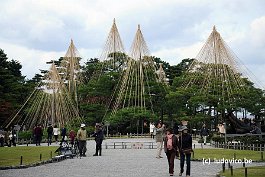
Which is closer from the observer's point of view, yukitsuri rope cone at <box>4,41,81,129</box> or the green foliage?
the green foliage

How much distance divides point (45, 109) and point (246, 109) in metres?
27.9

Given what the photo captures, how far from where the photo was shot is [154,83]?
5134 centimetres

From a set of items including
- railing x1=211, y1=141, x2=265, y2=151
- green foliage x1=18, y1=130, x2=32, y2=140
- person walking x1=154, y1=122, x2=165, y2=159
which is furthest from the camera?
green foliage x1=18, y1=130, x2=32, y2=140

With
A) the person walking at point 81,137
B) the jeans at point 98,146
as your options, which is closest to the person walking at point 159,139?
the jeans at point 98,146

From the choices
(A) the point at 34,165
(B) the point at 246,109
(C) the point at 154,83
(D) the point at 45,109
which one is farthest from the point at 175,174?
(D) the point at 45,109

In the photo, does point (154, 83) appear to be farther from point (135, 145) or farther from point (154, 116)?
point (135, 145)

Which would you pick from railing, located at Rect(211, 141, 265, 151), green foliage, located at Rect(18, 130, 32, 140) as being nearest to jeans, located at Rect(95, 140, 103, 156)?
railing, located at Rect(211, 141, 265, 151)

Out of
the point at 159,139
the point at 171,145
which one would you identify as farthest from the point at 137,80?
the point at 171,145

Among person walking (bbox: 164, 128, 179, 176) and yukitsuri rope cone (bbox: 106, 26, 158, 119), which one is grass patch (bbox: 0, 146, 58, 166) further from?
yukitsuri rope cone (bbox: 106, 26, 158, 119)

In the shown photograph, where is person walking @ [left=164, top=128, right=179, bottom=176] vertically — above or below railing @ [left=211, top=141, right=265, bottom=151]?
above

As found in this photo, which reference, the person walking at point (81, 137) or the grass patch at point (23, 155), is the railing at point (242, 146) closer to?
the person walking at point (81, 137)

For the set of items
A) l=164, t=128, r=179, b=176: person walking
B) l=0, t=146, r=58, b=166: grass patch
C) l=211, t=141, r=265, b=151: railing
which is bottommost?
l=0, t=146, r=58, b=166: grass patch

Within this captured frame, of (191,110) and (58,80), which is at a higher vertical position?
(58,80)

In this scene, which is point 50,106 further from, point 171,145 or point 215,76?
point 171,145
